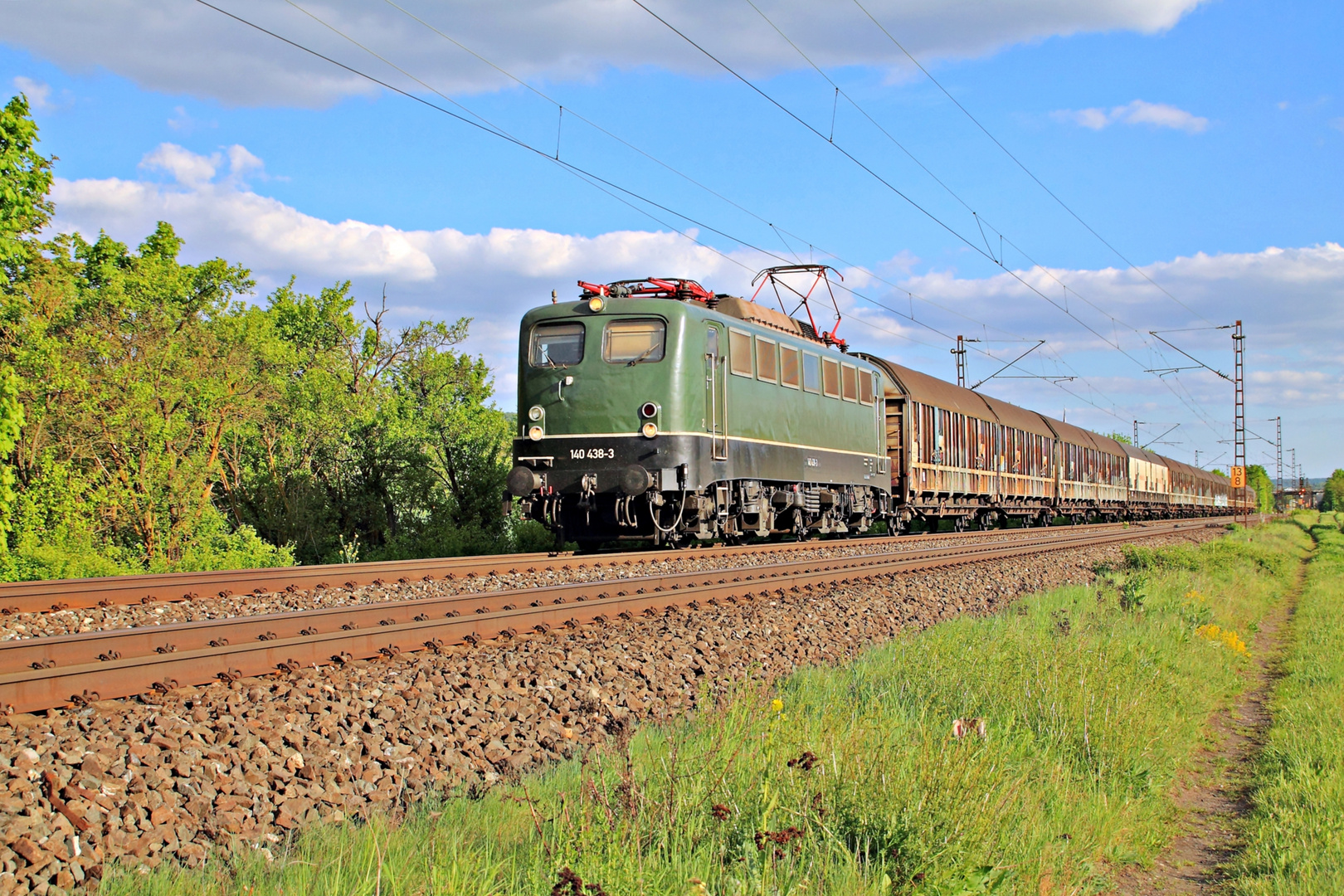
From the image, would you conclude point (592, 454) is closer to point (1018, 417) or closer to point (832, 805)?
point (832, 805)

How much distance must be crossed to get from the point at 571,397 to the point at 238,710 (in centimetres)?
1018

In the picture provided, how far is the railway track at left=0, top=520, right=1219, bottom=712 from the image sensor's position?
5320 millimetres

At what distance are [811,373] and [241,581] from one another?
36.8ft

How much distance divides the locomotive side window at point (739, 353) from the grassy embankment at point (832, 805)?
29.0ft

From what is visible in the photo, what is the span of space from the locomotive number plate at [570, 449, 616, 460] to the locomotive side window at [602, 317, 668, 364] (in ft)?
4.34

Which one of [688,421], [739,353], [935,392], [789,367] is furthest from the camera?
[935,392]

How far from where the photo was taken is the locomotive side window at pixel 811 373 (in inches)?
719

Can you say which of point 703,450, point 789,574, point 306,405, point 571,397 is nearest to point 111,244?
point 306,405

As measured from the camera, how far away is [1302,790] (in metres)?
5.62

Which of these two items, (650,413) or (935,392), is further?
(935,392)

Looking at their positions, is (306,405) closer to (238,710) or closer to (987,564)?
(987,564)

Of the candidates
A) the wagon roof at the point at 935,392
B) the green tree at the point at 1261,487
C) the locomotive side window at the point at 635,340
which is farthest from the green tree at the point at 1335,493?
the locomotive side window at the point at 635,340

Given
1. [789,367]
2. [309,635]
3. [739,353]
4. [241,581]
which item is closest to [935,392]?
[789,367]

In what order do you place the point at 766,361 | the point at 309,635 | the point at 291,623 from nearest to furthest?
the point at 309,635, the point at 291,623, the point at 766,361
